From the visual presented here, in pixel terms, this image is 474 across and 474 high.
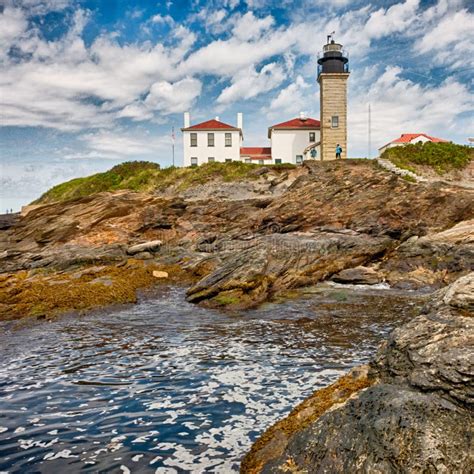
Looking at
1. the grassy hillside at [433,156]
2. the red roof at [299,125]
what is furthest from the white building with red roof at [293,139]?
the grassy hillside at [433,156]

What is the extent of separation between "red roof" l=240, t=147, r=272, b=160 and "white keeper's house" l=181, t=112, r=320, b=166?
8.20ft

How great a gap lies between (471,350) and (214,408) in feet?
14.9

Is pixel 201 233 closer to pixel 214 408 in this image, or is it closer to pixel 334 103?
pixel 214 408

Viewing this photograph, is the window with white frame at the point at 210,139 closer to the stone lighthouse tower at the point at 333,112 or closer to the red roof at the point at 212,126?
the red roof at the point at 212,126

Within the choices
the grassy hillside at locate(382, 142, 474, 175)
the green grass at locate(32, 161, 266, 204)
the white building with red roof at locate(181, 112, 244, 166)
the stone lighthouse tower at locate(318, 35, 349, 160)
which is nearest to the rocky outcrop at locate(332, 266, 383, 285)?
the grassy hillside at locate(382, 142, 474, 175)

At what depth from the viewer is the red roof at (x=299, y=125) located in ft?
218

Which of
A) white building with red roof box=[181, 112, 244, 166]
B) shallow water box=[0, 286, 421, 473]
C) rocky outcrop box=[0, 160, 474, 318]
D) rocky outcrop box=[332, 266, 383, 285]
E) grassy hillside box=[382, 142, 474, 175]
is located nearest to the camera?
shallow water box=[0, 286, 421, 473]

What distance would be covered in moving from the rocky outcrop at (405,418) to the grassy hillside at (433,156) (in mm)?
43964

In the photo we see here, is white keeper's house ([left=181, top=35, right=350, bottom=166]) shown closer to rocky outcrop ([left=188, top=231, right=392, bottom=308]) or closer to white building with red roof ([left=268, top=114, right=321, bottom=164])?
white building with red roof ([left=268, top=114, right=321, bottom=164])

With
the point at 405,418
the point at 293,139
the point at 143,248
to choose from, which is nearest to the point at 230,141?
the point at 293,139

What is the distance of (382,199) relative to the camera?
1219 inches

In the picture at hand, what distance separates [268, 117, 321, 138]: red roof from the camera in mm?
66312

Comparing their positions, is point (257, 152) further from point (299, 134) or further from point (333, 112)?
point (333, 112)

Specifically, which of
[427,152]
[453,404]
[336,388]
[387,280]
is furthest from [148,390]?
[427,152]
